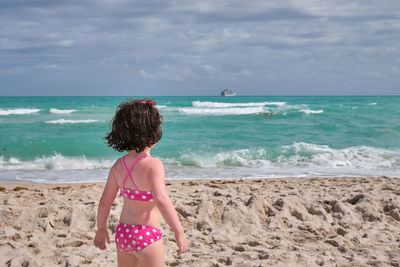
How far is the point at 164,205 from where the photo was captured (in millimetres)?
2197

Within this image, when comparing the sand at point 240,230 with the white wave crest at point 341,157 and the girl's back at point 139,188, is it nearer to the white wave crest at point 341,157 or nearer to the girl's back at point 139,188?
the girl's back at point 139,188

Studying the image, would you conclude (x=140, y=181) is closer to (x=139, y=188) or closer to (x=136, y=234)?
(x=139, y=188)

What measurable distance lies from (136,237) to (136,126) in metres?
0.65

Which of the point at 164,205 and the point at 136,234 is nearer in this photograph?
the point at 164,205

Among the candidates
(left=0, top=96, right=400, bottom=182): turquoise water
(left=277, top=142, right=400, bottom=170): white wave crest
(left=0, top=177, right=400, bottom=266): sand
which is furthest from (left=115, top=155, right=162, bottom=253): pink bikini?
(left=277, top=142, right=400, bottom=170): white wave crest

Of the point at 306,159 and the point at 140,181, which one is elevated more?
the point at 140,181

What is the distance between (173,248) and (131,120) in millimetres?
2174

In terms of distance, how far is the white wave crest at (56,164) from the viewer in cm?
1070

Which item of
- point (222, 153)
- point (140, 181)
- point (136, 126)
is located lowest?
point (222, 153)

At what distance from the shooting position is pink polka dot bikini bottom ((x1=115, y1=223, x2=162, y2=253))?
7.56 ft

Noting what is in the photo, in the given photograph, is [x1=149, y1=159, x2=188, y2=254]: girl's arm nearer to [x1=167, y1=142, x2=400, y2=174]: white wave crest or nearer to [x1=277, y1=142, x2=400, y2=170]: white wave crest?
[x1=167, y1=142, x2=400, y2=174]: white wave crest

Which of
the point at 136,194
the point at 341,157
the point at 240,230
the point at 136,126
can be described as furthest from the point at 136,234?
the point at 341,157

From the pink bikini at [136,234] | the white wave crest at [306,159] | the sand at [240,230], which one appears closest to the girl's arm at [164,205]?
the pink bikini at [136,234]

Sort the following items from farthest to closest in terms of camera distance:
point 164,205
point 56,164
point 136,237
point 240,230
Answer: point 56,164 < point 240,230 < point 136,237 < point 164,205
